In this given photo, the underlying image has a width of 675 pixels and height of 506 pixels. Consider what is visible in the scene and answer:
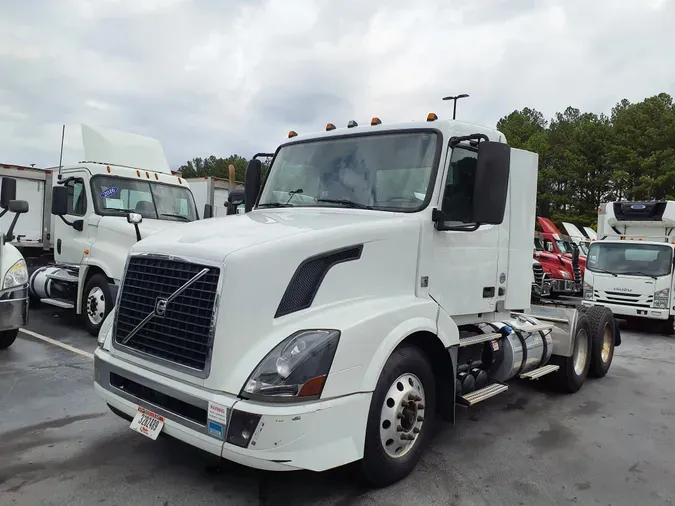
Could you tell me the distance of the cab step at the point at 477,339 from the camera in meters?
4.18

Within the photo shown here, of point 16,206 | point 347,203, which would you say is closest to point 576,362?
point 347,203

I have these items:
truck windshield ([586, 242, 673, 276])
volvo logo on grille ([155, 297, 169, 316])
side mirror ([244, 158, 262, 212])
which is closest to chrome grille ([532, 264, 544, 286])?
truck windshield ([586, 242, 673, 276])

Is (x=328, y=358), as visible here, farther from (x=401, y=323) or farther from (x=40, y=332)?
(x=40, y=332)

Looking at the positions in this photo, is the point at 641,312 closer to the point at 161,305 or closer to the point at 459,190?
the point at 459,190

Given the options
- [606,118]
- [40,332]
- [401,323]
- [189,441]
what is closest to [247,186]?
[401,323]

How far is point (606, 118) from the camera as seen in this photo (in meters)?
50.7

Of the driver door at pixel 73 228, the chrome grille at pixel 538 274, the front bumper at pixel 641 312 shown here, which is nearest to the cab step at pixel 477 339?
the driver door at pixel 73 228

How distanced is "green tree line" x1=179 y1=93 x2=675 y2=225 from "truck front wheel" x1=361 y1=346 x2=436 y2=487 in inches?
1477

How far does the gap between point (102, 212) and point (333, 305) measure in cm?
640

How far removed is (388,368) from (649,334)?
10344 mm

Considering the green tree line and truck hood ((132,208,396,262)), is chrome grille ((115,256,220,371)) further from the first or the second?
the green tree line

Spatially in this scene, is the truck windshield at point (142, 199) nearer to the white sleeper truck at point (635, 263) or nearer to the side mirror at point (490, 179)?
the side mirror at point (490, 179)

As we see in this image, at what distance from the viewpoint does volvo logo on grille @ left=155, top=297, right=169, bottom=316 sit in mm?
3291

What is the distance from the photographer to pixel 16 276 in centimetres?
653
